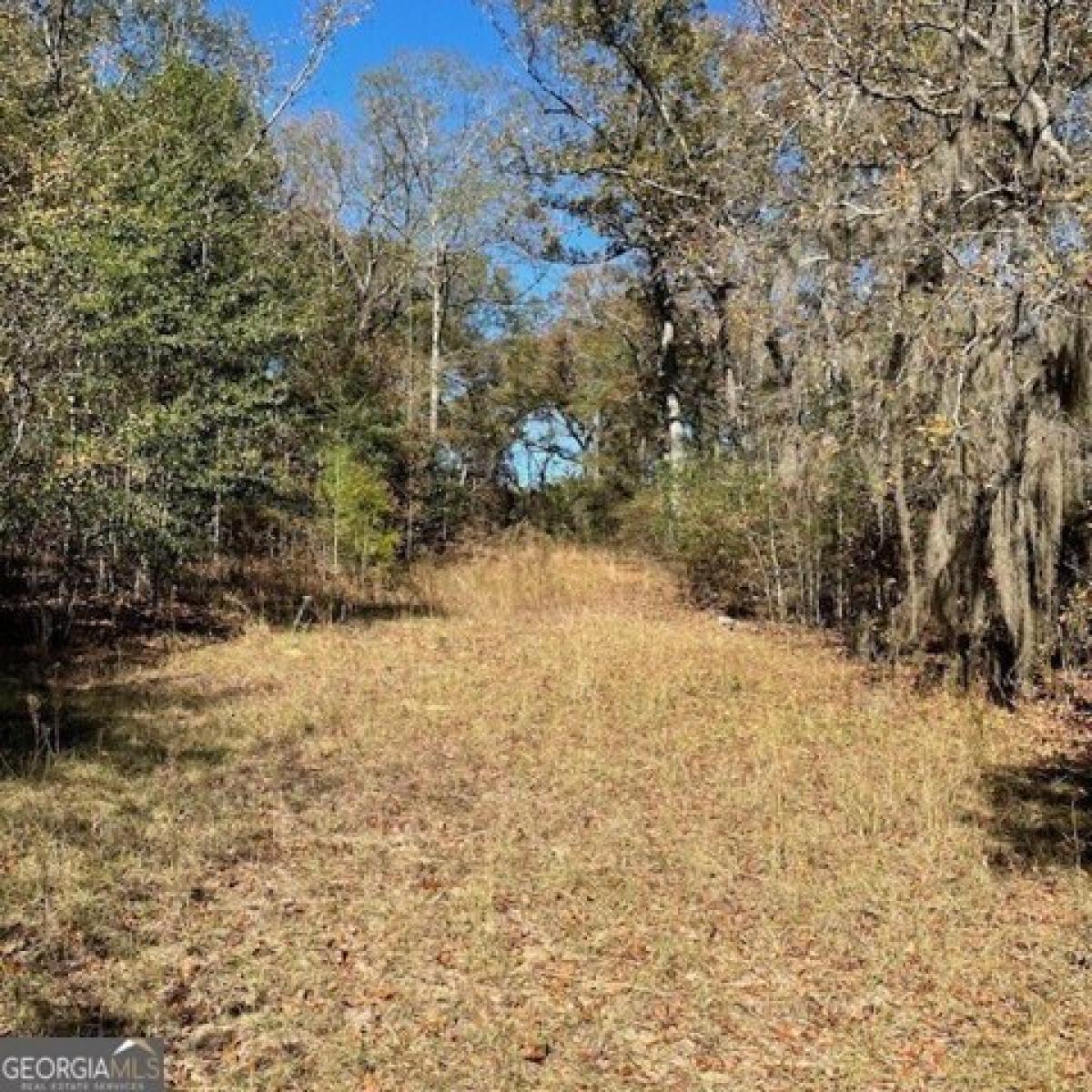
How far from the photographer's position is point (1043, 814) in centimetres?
588

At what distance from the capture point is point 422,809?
19.3ft

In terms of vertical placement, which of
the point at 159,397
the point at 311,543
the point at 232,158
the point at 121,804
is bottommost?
the point at 121,804

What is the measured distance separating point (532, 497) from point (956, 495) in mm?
19422

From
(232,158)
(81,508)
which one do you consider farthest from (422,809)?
(232,158)

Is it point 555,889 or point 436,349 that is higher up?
point 436,349

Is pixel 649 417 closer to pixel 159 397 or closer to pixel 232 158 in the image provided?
pixel 232 158

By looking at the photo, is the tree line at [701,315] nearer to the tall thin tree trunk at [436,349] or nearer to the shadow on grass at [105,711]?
the shadow on grass at [105,711]

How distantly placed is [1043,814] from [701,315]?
13258 millimetres
